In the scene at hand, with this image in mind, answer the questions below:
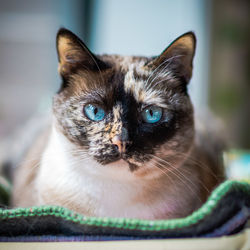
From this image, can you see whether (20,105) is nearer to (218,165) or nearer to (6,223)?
(218,165)

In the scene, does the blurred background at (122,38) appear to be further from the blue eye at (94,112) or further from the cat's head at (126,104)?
the blue eye at (94,112)

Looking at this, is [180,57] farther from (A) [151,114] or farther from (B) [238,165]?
(B) [238,165]

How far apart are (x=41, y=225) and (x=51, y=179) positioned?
0.26 metres

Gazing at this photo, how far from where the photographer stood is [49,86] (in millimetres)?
3094

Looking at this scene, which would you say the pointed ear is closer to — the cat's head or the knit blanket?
the cat's head

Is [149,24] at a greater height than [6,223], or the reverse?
[149,24]

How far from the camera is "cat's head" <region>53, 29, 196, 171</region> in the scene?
3.04ft

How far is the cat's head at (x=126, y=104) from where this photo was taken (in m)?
0.93

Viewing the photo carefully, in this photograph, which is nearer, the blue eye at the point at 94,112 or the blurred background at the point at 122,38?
the blue eye at the point at 94,112

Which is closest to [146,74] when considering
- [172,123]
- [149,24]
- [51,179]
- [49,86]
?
[172,123]

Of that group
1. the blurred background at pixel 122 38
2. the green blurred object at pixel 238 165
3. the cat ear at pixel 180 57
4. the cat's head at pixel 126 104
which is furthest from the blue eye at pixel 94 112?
the blurred background at pixel 122 38

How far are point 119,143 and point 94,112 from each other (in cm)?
14

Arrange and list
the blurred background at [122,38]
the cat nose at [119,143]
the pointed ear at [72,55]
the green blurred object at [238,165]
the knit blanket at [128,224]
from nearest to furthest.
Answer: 1. the knit blanket at [128,224]
2. the cat nose at [119,143]
3. the pointed ear at [72,55]
4. the green blurred object at [238,165]
5. the blurred background at [122,38]

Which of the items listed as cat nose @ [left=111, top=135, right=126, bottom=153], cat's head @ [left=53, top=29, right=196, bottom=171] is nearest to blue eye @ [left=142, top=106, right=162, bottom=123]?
cat's head @ [left=53, top=29, right=196, bottom=171]
